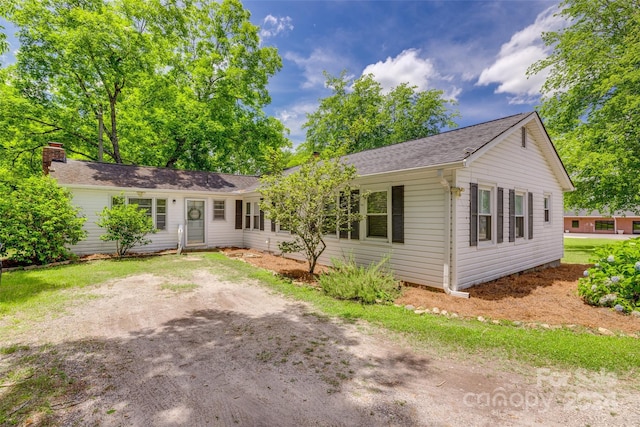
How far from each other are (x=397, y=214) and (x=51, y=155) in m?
14.8

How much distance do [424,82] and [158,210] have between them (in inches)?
1017

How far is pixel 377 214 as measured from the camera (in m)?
8.05

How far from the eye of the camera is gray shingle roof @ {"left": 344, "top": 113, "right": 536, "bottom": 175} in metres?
6.63

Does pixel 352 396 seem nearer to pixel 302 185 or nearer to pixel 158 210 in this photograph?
pixel 302 185

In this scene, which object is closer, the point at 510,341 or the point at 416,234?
the point at 510,341

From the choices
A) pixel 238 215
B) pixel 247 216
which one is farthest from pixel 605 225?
pixel 238 215

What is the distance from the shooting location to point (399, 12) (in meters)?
11.0

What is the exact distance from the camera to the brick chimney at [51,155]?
38.5 feet

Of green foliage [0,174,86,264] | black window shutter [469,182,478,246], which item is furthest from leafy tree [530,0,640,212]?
green foliage [0,174,86,264]

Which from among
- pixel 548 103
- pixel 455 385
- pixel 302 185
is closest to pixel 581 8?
pixel 548 103

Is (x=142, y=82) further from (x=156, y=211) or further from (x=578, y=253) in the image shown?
(x=578, y=253)

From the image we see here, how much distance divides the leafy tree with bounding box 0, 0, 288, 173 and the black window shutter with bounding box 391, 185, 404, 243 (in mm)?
15457

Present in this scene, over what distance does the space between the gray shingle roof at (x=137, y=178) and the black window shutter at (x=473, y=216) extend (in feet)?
37.4

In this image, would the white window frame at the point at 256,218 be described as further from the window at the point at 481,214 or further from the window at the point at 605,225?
the window at the point at 605,225
